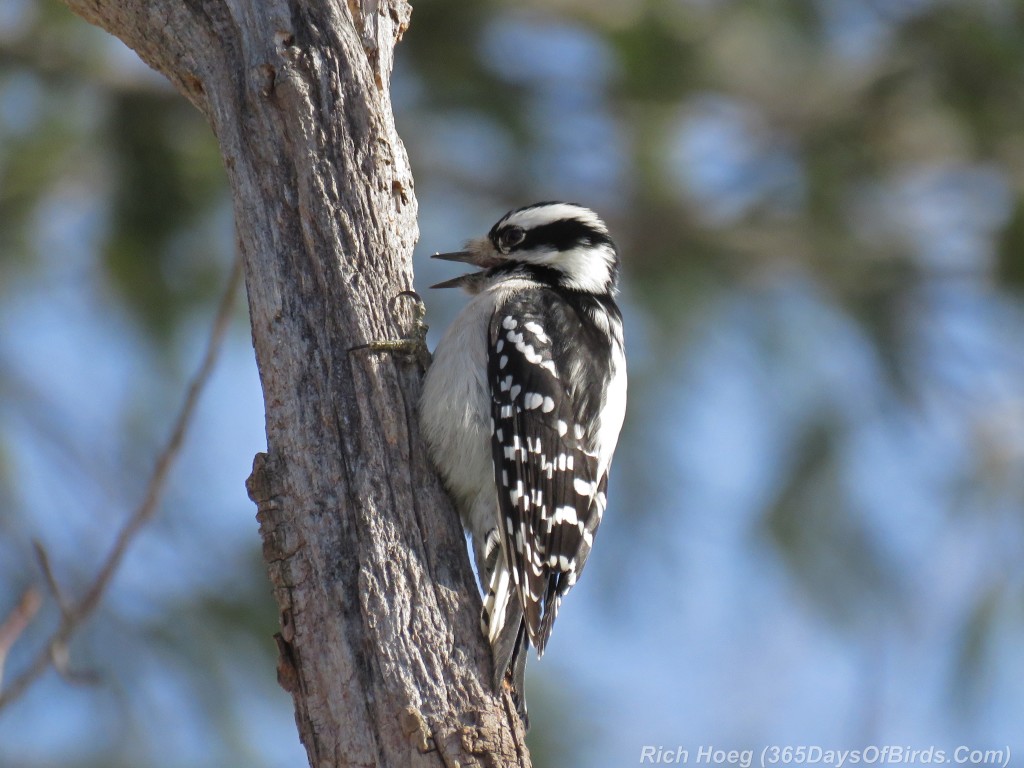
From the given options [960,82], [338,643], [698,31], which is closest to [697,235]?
[698,31]

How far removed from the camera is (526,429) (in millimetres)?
3141

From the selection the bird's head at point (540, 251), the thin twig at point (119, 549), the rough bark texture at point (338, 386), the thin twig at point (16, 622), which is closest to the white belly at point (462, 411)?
the rough bark texture at point (338, 386)

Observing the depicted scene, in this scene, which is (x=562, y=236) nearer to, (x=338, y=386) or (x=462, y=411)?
(x=462, y=411)

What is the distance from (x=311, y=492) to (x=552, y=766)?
7.96 feet

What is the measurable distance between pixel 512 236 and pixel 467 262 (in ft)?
0.61

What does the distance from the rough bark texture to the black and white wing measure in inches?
14.5

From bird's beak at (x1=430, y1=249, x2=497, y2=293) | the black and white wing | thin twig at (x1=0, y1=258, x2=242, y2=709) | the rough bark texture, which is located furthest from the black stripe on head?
thin twig at (x1=0, y1=258, x2=242, y2=709)

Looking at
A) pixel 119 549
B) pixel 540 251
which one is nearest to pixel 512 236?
pixel 540 251

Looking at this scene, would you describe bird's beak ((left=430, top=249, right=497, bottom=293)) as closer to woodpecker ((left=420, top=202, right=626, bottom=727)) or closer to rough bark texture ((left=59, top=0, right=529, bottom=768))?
woodpecker ((left=420, top=202, right=626, bottom=727))

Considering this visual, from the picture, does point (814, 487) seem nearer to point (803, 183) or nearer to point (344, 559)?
point (803, 183)

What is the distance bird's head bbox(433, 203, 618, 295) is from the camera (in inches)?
146

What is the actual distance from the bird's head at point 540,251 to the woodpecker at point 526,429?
1 cm

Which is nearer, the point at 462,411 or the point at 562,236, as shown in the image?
the point at 462,411

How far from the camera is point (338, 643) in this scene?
2342 millimetres
